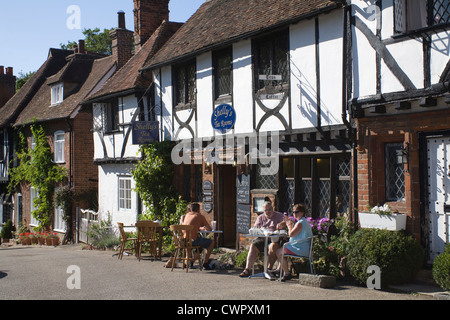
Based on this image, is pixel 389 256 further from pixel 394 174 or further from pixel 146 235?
pixel 146 235

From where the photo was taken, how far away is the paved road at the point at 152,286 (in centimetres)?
796

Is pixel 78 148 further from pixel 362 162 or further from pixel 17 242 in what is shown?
pixel 362 162

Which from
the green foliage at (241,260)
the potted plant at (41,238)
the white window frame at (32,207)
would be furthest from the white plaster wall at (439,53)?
the white window frame at (32,207)

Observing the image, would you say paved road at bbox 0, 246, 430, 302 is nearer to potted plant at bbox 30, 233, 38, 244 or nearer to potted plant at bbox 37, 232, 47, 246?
potted plant at bbox 37, 232, 47, 246

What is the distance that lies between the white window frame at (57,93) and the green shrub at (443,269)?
61.6 ft

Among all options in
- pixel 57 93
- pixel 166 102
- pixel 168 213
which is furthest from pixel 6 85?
pixel 168 213

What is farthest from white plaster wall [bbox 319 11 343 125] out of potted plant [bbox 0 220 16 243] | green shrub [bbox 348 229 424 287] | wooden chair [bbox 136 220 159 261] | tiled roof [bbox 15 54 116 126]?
potted plant [bbox 0 220 16 243]

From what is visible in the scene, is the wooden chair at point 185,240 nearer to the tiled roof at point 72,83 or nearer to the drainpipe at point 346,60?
the drainpipe at point 346,60

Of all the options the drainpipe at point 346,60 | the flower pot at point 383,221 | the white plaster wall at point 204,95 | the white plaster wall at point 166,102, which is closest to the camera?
the flower pot at point 383,221

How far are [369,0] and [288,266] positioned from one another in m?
4.85

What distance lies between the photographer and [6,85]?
31.4 meters

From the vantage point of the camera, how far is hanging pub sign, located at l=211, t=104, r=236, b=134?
1264 centimetres

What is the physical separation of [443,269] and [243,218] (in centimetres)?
546

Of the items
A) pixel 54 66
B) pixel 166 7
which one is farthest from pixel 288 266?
pixel 54 66
